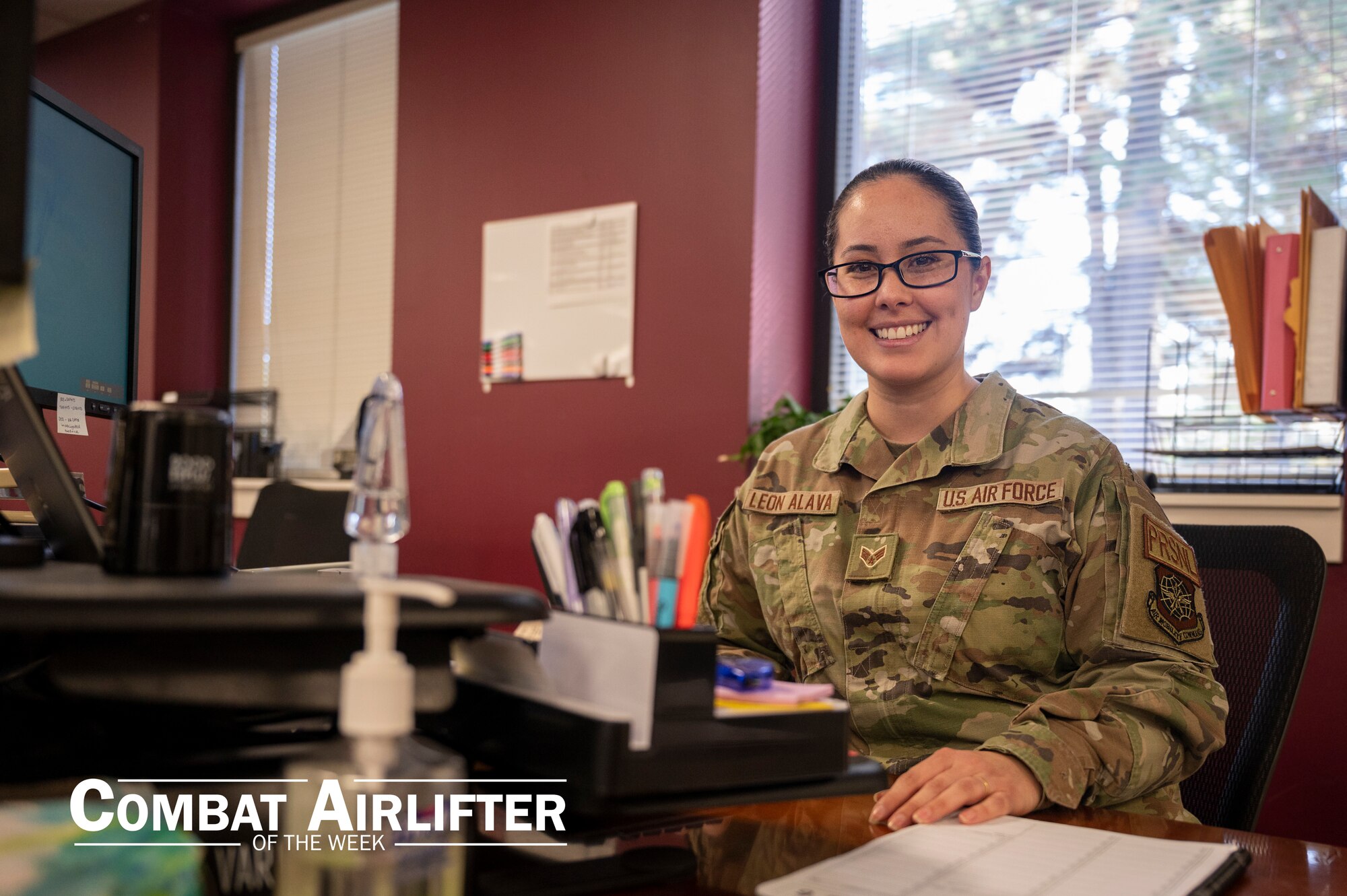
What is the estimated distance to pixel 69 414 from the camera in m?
1.16

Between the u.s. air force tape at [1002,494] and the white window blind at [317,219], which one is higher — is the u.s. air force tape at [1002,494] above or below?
below

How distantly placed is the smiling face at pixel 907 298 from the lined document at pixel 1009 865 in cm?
73

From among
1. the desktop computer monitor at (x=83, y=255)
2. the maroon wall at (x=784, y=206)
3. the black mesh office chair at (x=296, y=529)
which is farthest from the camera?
the maroon wall at (x=784, y=206)

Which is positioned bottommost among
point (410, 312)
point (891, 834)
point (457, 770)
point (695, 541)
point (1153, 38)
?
point (891, 834)

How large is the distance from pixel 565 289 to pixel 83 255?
83.0 inches

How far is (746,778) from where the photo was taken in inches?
24.5

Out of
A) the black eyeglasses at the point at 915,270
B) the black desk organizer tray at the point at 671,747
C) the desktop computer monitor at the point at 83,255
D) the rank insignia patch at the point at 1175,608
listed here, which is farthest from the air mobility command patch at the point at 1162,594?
the desktop computer monitor at the point at 83,255

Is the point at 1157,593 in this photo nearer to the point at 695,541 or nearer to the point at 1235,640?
the point at 1235,640

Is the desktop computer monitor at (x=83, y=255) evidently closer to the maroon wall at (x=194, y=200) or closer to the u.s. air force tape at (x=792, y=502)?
the u.s. air force tape at (x=792, y=502)

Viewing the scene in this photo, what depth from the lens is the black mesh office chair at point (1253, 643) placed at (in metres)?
1.11

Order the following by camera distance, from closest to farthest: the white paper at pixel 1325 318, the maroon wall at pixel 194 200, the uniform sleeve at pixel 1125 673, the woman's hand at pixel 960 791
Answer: the woman's hand at pixel 960 791, the uniform sleeve at pixel 1125 673, the white paper at pixel 1325 318, the maroon wall at pixel 194 200

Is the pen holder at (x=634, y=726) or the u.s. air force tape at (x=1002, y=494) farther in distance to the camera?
the u.s. air force tape at (x=1002, y=494)

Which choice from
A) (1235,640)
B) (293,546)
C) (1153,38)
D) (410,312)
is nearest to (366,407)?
(1235,640)

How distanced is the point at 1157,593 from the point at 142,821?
0.98 meters
